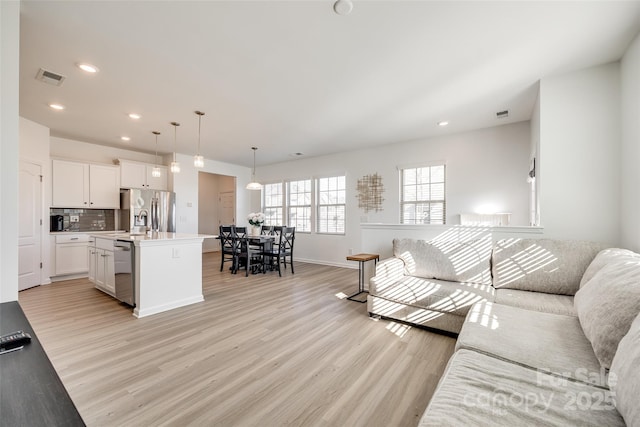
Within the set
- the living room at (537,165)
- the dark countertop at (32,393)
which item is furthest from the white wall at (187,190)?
the dark countertop at (32,393)

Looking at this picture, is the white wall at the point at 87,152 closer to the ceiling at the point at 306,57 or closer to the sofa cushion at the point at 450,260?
the ceiling at the point at 306,57

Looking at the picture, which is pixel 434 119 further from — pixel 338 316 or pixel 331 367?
pixel 331 367

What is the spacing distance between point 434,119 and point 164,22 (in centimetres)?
376

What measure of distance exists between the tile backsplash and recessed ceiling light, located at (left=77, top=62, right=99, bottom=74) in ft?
12.3

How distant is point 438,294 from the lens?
2.71 m

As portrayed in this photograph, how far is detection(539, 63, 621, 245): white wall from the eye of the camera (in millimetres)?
2785

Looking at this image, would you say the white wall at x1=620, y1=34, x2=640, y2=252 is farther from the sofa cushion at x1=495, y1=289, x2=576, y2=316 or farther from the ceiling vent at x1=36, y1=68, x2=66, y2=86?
the ceiling vent at x1=36, y1=68, x2=66, y2=86

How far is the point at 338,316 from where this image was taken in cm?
317

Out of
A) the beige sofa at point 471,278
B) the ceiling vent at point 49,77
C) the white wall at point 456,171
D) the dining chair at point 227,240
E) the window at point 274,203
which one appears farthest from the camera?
the window at point 274,203

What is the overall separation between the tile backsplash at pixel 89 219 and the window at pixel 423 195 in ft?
20.7

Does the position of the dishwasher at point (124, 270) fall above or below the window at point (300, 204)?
below

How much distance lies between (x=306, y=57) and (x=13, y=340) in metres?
2.78

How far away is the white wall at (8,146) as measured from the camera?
1.70 m

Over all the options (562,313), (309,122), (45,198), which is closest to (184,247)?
(309,122)
